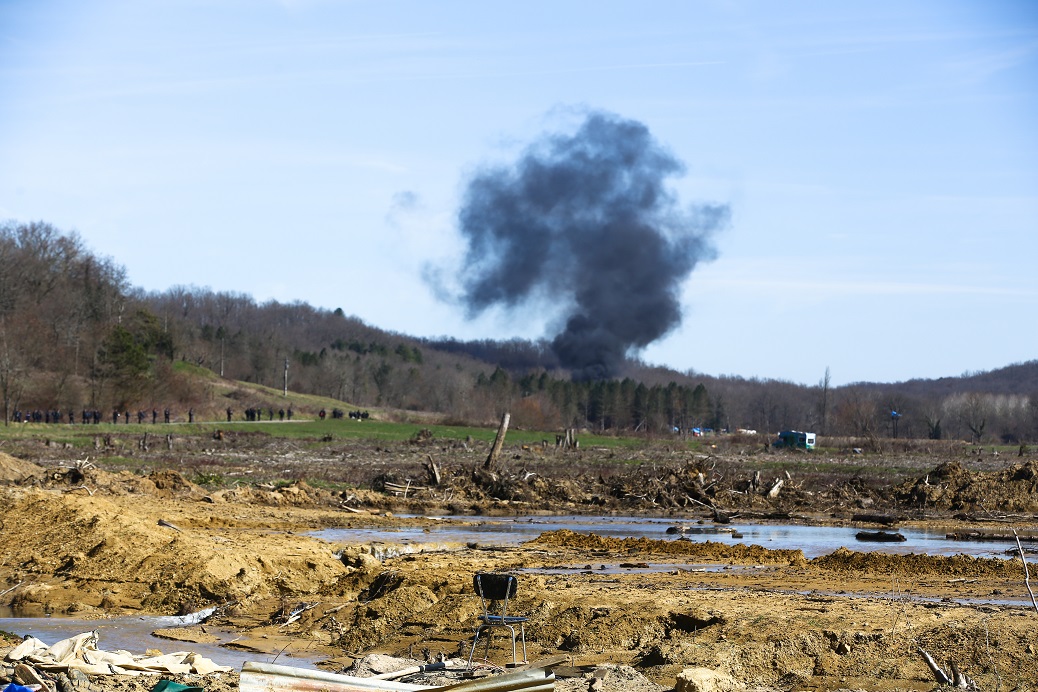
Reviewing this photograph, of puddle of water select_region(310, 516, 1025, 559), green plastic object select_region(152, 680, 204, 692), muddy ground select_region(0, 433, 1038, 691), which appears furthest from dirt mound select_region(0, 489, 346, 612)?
green plastic object select_region(152, 680, 204, 692)

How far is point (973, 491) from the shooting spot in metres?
33.3

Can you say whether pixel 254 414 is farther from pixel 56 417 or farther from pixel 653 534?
pixel 653 534

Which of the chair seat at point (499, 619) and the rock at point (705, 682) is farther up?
the chair seat at point (499, 619)

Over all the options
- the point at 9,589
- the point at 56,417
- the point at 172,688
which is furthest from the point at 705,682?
the point at 56,417

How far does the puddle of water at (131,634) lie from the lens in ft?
39.3

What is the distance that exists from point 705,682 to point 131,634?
22.8 feet

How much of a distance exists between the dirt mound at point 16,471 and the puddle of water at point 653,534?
28.2 feet

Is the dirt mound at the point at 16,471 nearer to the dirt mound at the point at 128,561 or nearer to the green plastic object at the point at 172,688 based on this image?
the dirt mound at the point at 128,561

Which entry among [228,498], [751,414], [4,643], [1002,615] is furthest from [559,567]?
[751,414]

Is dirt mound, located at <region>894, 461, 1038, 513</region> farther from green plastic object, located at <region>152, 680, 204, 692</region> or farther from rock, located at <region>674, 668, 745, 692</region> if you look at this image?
green plastic object, located at <region>152, 680, 204, 692</region>

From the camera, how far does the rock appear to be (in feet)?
32.2

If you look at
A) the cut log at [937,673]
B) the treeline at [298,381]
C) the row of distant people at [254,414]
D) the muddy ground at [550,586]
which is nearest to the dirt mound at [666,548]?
the muddy ground at [550,586]

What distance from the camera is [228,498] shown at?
1189 inches

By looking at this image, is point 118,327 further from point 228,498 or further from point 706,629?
point 706,629
